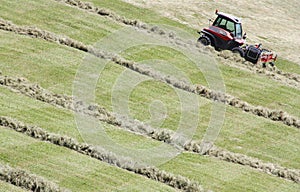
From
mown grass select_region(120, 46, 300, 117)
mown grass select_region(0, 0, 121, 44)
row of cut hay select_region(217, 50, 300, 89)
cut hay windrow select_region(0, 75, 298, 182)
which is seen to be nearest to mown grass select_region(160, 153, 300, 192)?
cut hay windrow select_region(0, 75, 298, 182)

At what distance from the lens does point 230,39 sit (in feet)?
178

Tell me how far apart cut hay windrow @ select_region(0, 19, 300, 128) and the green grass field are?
78cm

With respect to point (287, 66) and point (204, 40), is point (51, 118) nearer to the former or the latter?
point (204, 40)

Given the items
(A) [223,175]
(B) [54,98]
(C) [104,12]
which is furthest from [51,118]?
(C) [104,12]

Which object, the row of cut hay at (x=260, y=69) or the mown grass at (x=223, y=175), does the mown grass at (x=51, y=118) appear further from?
the row of cut hay at (x=260, y=69)

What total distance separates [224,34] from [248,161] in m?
19.9

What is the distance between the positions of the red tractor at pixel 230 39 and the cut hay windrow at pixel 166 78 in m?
8.59

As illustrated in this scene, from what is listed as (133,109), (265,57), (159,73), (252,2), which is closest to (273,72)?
(265,57)

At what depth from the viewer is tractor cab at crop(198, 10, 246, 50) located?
54562 millimetres

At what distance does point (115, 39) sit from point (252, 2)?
26.0 m

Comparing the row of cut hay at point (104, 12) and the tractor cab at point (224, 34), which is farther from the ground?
the tractor cab at point (224, 34)

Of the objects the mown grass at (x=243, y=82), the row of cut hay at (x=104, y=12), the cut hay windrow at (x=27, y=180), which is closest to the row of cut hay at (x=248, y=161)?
the mown grass at (x=243, y=82)

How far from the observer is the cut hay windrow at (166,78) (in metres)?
44.6

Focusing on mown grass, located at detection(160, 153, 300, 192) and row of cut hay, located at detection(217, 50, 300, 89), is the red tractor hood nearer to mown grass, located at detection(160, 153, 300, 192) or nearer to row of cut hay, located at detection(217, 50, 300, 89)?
row of cut hay, located at detection(217, 50, 300, 89)
